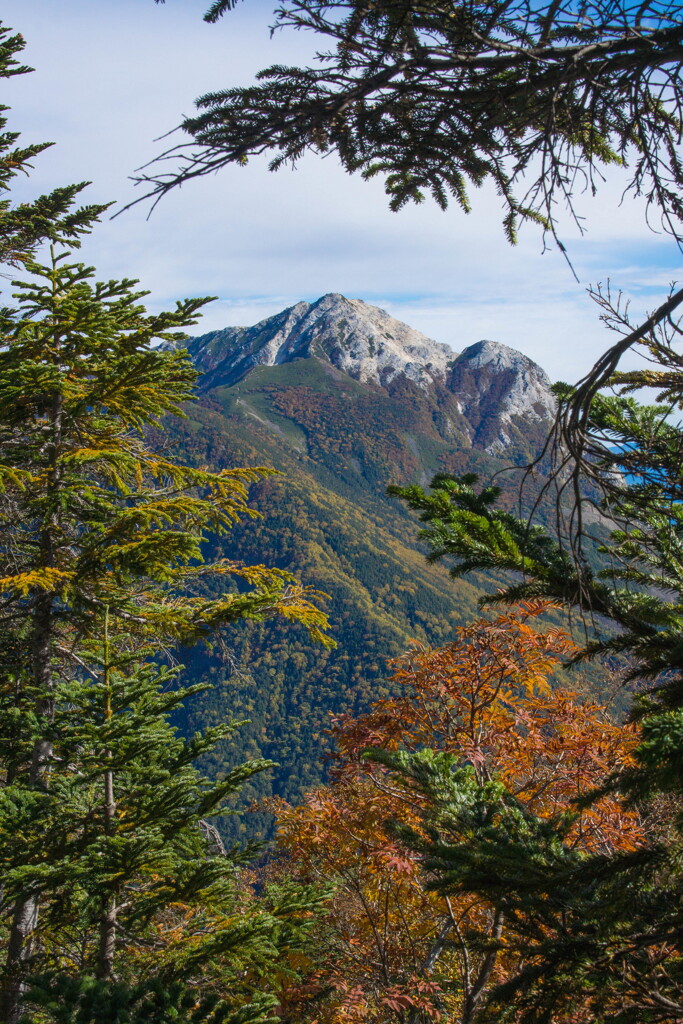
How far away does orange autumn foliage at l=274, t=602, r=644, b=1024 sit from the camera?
5.50 metres

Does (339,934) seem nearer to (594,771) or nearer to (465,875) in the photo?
(594,771)

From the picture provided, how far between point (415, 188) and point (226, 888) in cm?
509

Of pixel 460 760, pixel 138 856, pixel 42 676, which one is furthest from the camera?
pixel 42 676

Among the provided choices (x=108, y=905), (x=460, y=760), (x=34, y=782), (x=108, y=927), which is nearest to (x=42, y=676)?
(x=34, y=782)

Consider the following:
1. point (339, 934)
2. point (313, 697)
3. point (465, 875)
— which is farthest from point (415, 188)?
point (313, 697)

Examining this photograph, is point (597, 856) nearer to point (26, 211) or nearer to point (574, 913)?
point (574, 913)

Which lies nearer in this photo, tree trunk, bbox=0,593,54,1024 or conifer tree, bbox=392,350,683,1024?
conifer tree, bbox=392,350,683,1024

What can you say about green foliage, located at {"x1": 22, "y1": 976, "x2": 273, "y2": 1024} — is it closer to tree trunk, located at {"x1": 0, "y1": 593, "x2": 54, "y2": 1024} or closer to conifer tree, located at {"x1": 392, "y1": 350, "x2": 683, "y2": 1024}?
tree trunk, located at {"x1": 0, "y1": 593, "x2": 54, "y2": 1024}

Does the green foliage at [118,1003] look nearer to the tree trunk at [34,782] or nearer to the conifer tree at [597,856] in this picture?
the tree trunk at [34,782]

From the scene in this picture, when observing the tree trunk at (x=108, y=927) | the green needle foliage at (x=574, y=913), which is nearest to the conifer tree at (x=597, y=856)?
the green needle foliage at (x=574, y=913)

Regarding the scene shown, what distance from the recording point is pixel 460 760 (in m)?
5.42

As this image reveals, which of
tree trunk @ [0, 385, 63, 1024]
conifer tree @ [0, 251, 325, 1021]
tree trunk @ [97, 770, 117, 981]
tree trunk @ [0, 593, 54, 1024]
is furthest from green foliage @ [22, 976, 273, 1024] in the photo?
conifer tree @ [0, 251, 325, 1021]

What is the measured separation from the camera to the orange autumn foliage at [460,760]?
5500 millimetres

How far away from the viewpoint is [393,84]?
208 centimetres
